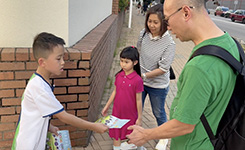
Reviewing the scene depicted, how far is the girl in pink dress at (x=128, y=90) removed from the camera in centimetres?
248

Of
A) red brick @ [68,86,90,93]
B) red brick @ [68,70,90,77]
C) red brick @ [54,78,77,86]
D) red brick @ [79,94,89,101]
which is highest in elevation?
red brick @ [68,70,90,77]

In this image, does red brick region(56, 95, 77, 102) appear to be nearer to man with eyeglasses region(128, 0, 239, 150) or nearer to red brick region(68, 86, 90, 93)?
red brick region(68, 86, 90, 93)

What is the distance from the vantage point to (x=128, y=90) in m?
2.51

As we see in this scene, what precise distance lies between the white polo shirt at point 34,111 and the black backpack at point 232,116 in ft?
3.45

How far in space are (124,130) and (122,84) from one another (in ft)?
1.90

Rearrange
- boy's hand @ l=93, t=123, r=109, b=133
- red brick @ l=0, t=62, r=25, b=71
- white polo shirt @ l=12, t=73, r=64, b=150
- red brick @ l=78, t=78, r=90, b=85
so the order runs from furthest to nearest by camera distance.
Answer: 1. red brick @ l=78, t=78, r=90, b=85
2. red brick @ l=0, t=62, r=25, b=71
3. boy's hand @ l=93, t=123, r=109, b=133
4. white polo shirt @ l=12, t=73, r=64, b=150

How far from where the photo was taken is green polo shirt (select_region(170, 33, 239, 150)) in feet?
3.87

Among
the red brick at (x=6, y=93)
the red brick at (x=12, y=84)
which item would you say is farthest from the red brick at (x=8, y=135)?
the red brick at (x=12, y=84)

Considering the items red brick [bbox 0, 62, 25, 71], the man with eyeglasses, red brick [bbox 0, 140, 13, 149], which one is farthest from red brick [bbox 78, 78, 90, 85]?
the man with eyeglasses

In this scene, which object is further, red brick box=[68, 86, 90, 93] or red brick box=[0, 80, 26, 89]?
red brick box=[68, 86, 90, 93]

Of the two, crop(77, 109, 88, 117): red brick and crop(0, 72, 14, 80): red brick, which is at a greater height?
crop(0, 72, 14, 80): red brick

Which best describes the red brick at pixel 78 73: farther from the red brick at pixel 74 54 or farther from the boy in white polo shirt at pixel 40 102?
the boy in white polo shirt at pixel 40 102

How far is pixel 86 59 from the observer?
2488 millimetres

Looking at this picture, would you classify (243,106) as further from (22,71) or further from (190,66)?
(22,71)
